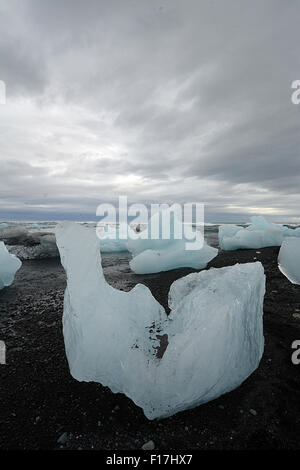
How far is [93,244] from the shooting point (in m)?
2.14

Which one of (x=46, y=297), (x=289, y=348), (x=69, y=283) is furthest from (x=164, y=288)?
(x=69, y=283)

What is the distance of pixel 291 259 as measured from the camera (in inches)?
175

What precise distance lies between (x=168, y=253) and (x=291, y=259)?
2677 millimetres

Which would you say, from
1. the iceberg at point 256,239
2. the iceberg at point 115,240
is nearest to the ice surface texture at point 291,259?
the iceberg at point 256,239

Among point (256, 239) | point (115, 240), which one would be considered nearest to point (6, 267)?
point (115, 240)

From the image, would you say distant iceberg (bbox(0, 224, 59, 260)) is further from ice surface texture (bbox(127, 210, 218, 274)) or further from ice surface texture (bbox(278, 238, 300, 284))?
ice surface texture (bbox(278, 238, 300, 284))

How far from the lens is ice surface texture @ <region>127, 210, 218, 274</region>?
19.4 feet

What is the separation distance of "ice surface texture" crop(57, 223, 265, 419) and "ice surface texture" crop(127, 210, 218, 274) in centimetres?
365

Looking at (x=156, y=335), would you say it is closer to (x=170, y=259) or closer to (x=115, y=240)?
(x=170, y=259)

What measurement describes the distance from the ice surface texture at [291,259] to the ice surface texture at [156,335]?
2.78 metres

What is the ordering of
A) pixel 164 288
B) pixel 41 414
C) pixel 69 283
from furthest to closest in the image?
pixel 164 288, pixel 69 283, pixel 41 414

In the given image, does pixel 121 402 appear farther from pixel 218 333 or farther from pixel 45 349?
pixel 45 349

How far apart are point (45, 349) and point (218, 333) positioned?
5.79 feet

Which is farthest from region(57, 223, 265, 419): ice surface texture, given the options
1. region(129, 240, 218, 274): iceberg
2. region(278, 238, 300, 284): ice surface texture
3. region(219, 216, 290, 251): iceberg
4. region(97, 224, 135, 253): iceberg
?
region(97, 224, 135, 253): iceberg
